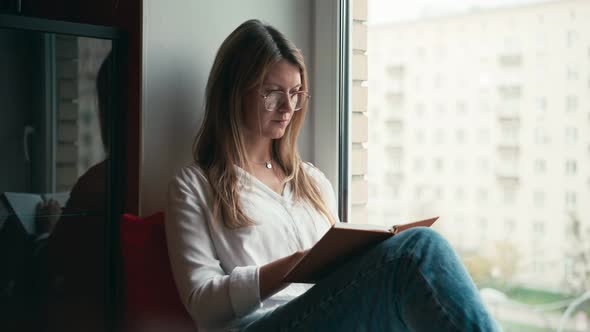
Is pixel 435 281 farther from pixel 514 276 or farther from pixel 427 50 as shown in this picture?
pixel 427 50

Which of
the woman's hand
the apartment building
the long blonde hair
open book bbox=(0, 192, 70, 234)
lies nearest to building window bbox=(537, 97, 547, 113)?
the apartment building

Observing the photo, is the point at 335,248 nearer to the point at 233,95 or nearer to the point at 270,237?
the point at 270,237

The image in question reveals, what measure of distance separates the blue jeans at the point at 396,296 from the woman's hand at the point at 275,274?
5 centimetres

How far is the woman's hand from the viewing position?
1.39 meters

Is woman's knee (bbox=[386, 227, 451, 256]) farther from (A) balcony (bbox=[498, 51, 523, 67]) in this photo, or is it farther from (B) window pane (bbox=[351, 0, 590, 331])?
(A) balcony (bbox=[498, 51, 523, 67])

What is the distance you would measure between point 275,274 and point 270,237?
26 cm

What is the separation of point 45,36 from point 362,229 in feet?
2.96

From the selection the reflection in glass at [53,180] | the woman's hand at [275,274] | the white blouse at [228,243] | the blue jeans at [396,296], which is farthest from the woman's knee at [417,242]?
the reflection in glass at [53,180]

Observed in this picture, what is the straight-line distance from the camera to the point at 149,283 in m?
1.64

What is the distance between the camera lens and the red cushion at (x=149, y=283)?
164cm

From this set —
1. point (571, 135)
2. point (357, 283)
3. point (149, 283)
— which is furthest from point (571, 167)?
point (149, 283)

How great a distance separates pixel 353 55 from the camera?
218cm

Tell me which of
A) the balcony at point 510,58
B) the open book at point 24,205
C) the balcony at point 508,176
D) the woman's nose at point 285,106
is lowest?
the open book at point 24,205

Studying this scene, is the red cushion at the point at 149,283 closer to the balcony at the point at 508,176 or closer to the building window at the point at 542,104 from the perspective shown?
the balcony at the point at 508,176
